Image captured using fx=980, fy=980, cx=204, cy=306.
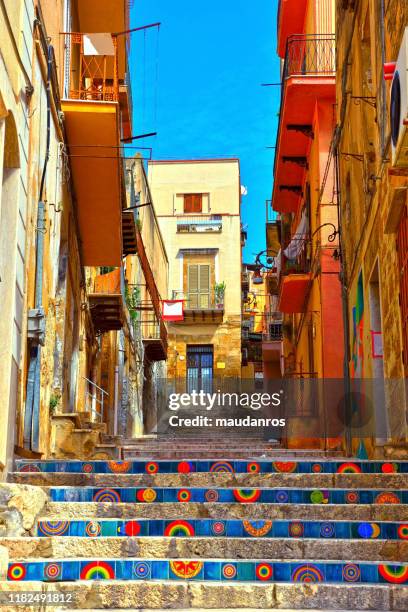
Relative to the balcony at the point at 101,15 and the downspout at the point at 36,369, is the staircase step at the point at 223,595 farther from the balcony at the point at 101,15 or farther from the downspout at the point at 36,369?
the balcony at the point at 101,15

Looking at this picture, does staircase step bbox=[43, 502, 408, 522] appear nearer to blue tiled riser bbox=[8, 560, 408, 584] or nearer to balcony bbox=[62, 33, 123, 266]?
blue tiled riser bbox=[8, 560, 408, 584]

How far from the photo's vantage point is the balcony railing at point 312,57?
2006cm

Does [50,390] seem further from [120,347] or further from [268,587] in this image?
[120,347]

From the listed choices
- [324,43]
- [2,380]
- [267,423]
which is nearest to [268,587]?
[2,380]

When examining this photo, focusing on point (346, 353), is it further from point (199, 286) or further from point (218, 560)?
point (199, 286)

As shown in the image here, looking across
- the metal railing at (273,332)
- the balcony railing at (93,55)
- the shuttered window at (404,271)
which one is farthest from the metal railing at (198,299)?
the shuttered window at (404,271)

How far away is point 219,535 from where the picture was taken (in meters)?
7.20

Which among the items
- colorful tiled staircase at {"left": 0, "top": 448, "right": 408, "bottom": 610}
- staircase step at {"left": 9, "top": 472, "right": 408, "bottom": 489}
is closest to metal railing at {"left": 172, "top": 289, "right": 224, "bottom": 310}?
colorful tiled staircase at {"left": 0, "top": 448, "right": 408, "bottom": 610}

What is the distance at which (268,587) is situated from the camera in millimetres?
6164

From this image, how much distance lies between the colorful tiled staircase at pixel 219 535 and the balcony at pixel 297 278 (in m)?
13.3

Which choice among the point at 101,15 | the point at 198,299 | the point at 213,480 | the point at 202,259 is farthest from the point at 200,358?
the point at 213,480

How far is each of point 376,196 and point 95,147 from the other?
5852 millimetres

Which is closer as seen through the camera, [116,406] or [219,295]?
[116,406]

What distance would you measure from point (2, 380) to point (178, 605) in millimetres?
3111
